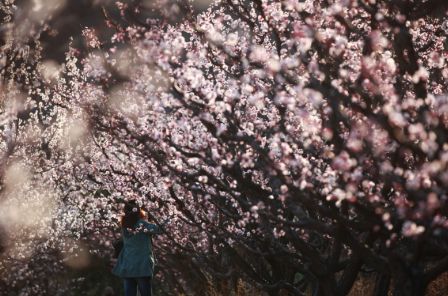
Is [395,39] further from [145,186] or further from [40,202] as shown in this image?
[40,202]

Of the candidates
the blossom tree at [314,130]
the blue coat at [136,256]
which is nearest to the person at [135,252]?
the blue coat at [136,256]

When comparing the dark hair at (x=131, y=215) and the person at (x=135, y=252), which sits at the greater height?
the dark hair at (x=131, y=215)

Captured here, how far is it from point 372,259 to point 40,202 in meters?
14.0

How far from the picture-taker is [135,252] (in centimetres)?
893

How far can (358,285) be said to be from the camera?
32.5ft

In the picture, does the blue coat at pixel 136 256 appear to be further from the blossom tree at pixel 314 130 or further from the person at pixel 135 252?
the blossom tree at pixel 314 130

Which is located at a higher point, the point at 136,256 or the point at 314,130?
the point at 136,256

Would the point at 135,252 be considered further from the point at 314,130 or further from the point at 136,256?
the point at 314,130

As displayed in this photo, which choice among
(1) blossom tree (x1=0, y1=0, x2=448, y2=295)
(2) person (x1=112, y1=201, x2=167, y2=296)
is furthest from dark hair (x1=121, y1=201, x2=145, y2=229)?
(1) blossom tree (x1=0, y1=0, x2=448, y2=295)

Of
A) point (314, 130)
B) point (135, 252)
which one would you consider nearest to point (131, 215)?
point (135, 252)

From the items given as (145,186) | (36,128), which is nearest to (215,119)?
(145,186)

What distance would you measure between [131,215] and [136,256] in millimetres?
657

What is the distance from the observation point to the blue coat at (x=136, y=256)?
29.0ft

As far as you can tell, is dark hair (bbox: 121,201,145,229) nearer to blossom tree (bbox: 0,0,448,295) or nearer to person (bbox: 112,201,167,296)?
person (bbox: 112,201,167,296)
